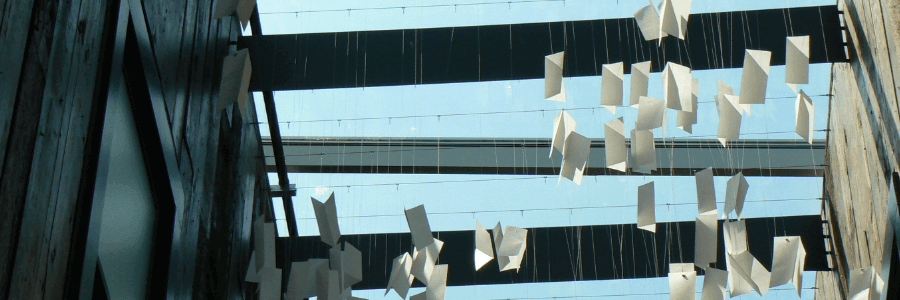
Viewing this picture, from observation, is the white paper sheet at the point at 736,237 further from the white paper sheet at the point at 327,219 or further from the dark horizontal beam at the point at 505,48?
the white paper sheet at the point at 327,219

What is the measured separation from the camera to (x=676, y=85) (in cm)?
425

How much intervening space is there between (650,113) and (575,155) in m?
0.40

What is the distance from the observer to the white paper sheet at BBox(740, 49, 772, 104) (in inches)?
168

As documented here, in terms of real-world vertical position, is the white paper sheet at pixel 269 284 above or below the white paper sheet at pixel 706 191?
below

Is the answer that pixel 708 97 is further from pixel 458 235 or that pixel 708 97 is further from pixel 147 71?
pixel 147 71

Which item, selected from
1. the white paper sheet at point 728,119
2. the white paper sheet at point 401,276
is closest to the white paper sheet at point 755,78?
the white paper sheet at point 728,119

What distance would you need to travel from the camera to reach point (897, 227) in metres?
4.75

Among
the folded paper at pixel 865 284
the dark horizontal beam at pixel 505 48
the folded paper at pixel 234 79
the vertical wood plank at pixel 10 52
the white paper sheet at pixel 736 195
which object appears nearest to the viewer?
the vertical wood plank at pixel 10 52

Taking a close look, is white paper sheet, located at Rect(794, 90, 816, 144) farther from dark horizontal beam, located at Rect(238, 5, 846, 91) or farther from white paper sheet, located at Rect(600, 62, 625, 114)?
dark horizontal beam, located at Rect(238, 5, 846, 91)

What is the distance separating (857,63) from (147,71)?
12.7 feet

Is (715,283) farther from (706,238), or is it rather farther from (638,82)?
(638,82)

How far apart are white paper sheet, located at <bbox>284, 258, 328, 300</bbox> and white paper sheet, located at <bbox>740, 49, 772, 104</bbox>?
233cm

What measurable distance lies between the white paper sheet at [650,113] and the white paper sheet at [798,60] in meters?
0.62

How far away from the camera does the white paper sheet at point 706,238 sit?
4445 millimetres
